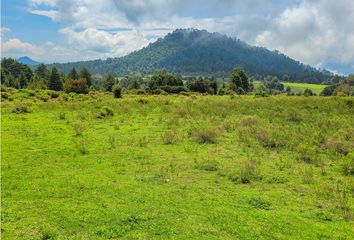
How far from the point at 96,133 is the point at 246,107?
732 inches

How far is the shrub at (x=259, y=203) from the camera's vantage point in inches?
455

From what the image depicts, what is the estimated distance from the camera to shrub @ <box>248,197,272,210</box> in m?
11.5

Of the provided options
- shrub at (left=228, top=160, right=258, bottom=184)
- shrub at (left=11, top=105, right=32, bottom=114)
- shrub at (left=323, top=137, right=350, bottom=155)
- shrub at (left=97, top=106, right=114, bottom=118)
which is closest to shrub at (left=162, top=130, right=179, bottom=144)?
shrub at (left=228, top=160, right=258, bottom=184)

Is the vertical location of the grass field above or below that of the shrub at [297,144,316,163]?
below

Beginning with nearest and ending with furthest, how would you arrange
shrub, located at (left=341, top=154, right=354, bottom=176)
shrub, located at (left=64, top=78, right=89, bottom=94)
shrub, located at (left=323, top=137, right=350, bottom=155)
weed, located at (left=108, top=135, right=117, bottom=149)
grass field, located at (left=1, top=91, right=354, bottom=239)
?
grass field, located at (left=1, top=91, right=354, bottom=239) < shrub, located at (left=341, top=154, right=354, bottom=176) < shrub, located at (left=323, top=137, right=350, bottom=155) < weed, located at (left=108, top=135, right=117, bottom=149) < shrub, located at (left=64, top=78, right=89, bottom=94)

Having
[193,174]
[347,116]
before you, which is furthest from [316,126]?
[193,174]

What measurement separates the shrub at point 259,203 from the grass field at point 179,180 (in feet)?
0.22

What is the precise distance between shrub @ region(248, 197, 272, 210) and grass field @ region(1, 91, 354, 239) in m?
0.07

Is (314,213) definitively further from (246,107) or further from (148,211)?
(246,107)

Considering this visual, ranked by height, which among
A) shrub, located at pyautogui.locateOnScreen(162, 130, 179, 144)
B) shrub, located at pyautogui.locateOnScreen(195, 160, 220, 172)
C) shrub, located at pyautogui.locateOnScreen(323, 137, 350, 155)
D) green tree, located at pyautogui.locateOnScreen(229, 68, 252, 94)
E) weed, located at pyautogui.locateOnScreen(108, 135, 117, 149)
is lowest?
weed, located at pyautogui.locateOnScreen(108, 135, 117, 149)

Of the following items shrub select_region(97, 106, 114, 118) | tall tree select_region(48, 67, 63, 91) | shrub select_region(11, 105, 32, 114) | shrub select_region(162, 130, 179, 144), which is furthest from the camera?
tall tree select_region(48, 67, 63, 91)

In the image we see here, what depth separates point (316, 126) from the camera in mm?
25266

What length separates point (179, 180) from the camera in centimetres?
1414

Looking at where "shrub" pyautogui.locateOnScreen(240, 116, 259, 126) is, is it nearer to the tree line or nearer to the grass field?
the grass field
